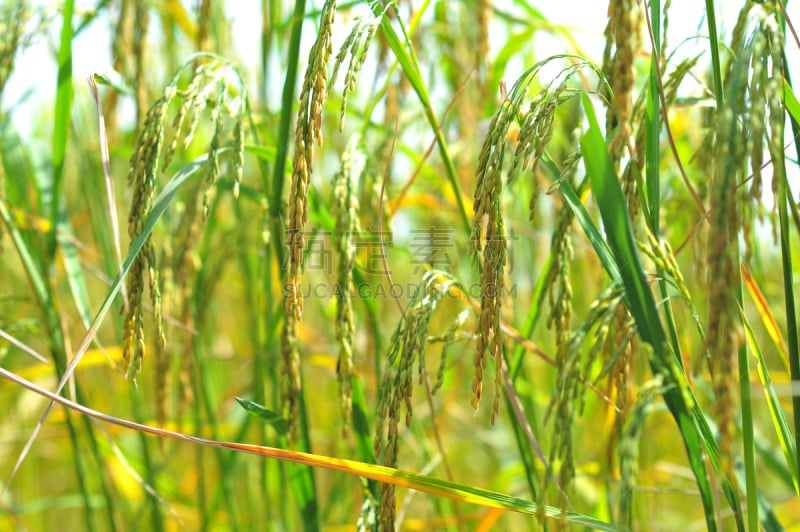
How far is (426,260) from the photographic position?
162 cm

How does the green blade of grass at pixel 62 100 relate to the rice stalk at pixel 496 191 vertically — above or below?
above

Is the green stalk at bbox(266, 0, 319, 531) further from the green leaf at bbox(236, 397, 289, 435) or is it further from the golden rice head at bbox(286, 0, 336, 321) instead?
the golden rice head at bbox(286, 0, 336, 321)

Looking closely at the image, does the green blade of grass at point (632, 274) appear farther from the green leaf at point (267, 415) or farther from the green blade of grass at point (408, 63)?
the green leaf at point (267, 415)

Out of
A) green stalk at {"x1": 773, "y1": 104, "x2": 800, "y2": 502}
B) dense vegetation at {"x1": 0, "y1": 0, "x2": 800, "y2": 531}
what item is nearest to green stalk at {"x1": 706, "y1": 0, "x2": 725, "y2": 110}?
dense vegetation at {"x1": 0, "y1": 0, "x2": 800, "y2": 531}

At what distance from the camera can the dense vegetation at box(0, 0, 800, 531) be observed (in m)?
0.66

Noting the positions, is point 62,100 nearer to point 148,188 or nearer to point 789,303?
point 148,188

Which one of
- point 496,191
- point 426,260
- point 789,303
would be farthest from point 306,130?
point 426,260

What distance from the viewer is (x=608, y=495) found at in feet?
4.10

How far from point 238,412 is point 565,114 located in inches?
49.4

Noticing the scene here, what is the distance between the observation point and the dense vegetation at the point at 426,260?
2.17ft

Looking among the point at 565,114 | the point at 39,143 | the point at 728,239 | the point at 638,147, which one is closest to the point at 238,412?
the point at 39,143

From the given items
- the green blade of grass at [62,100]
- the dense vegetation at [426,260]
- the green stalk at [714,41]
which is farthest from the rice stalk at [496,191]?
the green blade of grass at [62,100]

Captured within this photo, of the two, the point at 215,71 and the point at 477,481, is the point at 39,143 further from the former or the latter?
the point at 477,481

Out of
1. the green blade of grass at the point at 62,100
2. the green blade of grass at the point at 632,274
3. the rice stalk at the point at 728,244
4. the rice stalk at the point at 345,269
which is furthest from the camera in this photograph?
the green blade of grass at the point at 62,100
